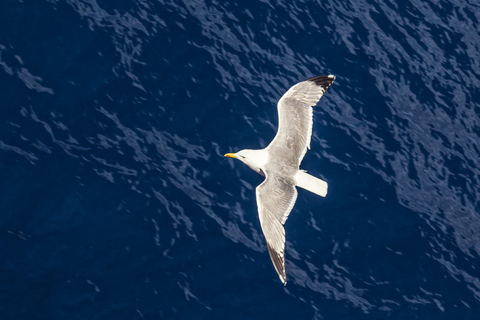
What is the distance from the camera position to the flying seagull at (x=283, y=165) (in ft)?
50.2

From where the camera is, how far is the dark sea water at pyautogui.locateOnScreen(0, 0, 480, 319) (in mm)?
15961

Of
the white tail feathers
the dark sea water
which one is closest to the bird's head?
the white tail feathers

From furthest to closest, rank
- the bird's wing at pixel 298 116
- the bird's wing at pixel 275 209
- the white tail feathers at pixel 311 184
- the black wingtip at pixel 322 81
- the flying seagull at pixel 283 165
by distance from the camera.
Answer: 1. the black wingtip at pixel 322 81
2. the bird's wing at pixel 298 116
3. the white tail feathers at pixel 311 184
4. the flying seagull at pixel 283 165
5. the bird's wing at pixel 275 209

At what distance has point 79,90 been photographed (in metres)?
18.7

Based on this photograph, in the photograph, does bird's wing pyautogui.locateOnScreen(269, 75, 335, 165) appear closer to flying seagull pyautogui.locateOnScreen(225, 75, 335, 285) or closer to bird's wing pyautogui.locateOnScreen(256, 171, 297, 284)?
flying seagull pyautogui.locateOnScreen(225, 75, 335, 285)

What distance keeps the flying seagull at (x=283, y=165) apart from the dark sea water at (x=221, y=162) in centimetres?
177

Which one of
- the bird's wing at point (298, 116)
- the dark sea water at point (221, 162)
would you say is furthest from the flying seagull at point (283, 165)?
the dark sea water at point (221, 162)

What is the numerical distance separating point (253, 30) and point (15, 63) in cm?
859

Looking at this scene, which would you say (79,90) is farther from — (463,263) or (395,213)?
(463,263)

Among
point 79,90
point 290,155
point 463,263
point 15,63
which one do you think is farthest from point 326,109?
point 15,63

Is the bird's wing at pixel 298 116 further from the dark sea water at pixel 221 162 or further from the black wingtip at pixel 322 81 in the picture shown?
the dark sea water at pixel 221 162

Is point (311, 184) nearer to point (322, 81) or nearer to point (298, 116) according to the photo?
point (298, 116)

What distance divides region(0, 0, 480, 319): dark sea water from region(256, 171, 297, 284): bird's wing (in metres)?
1.73

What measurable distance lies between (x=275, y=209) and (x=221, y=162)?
3.52m
